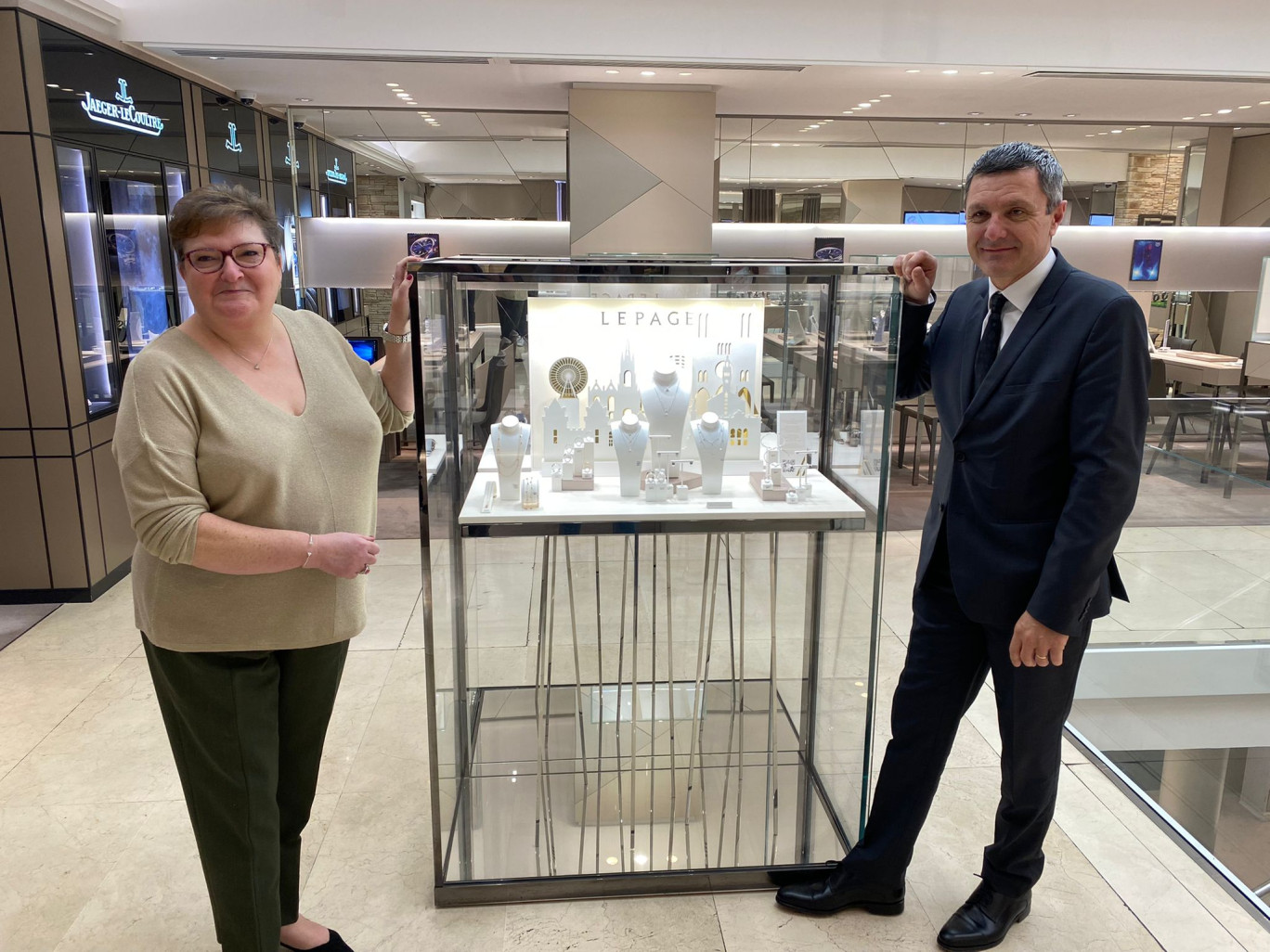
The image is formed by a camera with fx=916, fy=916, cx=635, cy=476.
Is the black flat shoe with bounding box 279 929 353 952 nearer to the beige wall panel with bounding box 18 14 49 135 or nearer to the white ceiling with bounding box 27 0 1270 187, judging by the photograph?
the beige wall panel with bounding box 18 14 49 135

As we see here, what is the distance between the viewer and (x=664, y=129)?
632 cm

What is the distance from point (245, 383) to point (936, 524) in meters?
1.48

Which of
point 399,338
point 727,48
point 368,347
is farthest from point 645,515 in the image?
point 368,347

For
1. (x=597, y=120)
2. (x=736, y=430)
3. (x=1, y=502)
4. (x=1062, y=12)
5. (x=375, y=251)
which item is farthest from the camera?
(x=375, y=251)

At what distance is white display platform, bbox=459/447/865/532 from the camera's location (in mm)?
2154

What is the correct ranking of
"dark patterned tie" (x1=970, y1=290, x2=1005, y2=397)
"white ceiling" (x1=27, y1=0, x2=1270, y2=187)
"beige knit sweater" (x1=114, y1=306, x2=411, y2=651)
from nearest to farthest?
1. "beige knit sweater" (x1=114, y1=306, x2=411, y2=651)
2. "dark patterned tie" (x1=970, y1=290, x2=1005, y2=397)
3. "white ceiling" (x1=27, y1=0, x2=1270, y2=187)

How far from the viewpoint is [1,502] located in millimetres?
4355

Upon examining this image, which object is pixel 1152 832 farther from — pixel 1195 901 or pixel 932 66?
pixel 932 66

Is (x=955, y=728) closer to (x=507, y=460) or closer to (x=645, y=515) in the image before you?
(x=645, y=515)

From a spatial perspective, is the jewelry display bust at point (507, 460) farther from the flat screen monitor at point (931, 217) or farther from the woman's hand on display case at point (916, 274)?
the flat screen monitor at point (931, 217)

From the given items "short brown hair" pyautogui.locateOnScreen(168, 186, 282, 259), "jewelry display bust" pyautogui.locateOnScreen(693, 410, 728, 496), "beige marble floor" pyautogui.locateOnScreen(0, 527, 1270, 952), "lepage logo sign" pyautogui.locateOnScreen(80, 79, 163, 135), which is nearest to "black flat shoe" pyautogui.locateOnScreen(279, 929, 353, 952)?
"beige marble floor" pyautogui.locateOnScreen(0, 527, 1270, 952)

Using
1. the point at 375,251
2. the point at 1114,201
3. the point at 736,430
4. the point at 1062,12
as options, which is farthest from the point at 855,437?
the point at 1114,201

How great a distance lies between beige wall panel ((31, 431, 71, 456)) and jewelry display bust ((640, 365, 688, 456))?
335 cm

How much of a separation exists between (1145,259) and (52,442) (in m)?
8.02
